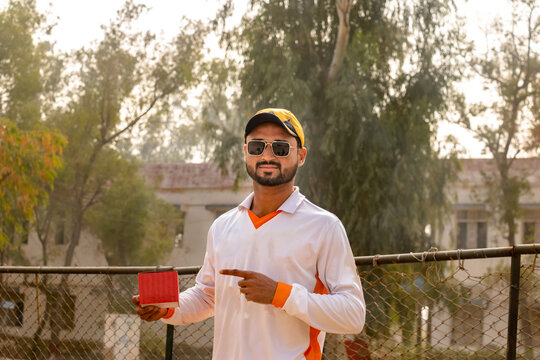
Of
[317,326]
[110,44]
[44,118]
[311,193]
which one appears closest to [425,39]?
[311,193]

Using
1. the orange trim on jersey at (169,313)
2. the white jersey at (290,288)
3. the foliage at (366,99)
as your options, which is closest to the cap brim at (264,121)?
the white jersey at (290,288)

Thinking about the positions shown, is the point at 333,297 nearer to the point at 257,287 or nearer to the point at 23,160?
the point at 257,287

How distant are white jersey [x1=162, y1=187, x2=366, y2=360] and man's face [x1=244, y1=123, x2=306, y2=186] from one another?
0.29 ft

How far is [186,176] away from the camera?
102 ft

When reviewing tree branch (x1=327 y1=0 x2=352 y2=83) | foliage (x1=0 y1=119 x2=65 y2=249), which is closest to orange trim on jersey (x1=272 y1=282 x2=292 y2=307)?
foliage (x1=0 y1=119 x2=65 y2=249)

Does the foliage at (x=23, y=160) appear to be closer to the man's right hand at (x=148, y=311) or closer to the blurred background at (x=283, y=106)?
the blurred background at (x=283, y=106)

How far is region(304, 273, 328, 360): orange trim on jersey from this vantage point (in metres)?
2.08

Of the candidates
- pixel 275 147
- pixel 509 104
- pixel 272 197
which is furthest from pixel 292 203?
pixel 509 104

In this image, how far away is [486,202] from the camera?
24.6 metres

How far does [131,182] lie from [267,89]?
43.2 feet

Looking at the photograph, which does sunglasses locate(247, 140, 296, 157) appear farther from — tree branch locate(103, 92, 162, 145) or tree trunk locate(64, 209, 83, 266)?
tree trunk locate(64, 209, 83, 266)

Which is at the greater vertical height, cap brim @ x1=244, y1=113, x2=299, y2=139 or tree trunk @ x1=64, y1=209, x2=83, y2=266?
cap brim @ x1=244, y1=113, x2=299, y2=139

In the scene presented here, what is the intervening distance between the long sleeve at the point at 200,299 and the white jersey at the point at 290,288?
0.18m

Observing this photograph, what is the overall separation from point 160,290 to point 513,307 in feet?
4.75
